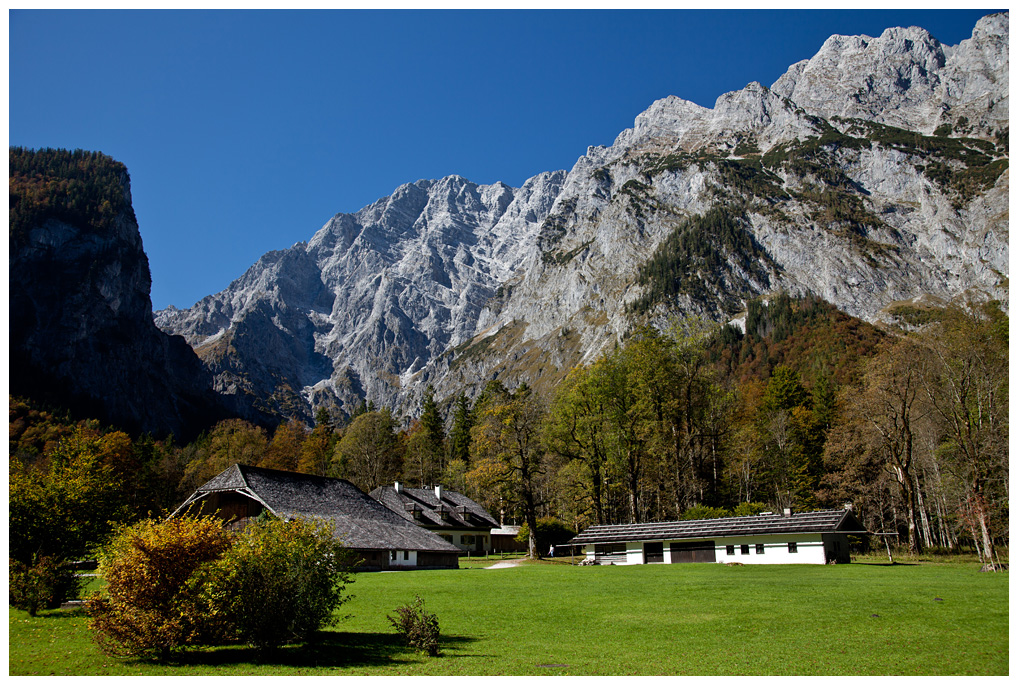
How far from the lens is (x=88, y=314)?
150 meters

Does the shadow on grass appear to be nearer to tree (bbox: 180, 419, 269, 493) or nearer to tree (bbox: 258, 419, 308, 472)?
tree (bbox: 180, 419, 269, 493)

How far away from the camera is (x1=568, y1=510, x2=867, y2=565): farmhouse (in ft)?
130

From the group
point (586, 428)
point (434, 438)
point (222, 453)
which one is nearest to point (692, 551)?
point (586, 428)

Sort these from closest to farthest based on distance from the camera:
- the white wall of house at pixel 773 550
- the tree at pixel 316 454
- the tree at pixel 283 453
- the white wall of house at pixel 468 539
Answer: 1. the white wall of house at pixel 773 550
2. the white wall of house at pixel 468 539
3. the tree at pixel 316 454
4. the tree at pixel 283 453

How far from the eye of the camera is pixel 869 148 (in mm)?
194125

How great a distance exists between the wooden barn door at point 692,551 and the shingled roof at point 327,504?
16271 millimetres

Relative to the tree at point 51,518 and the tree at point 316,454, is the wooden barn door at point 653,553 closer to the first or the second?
the tree at point 51,518

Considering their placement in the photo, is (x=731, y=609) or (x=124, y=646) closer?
(x=124, y=646)

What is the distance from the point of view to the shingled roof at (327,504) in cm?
4216

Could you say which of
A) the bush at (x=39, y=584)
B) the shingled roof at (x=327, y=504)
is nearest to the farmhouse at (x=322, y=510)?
the shingled roof at (x=327, y=504)

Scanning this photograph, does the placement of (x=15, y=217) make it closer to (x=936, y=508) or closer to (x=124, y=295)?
(x=124, y=295)

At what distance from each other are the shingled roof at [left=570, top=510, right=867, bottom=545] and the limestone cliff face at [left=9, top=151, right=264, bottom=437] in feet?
429

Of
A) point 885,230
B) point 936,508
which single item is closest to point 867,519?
point 936,508

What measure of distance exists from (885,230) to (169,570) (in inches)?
7652
